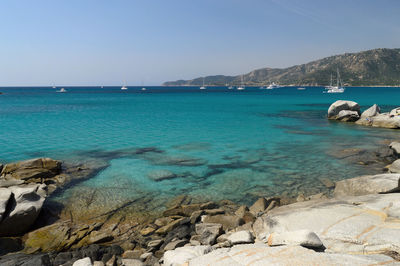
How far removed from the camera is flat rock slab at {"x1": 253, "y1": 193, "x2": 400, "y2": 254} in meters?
7.90

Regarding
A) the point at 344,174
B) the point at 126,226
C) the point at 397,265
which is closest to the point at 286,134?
the point at 344,174

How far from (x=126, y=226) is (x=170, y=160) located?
10.4 metres

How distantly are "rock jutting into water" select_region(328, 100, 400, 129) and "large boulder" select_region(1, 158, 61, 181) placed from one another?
4020 centimetres

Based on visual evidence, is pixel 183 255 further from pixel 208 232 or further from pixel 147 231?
pixel 147 231

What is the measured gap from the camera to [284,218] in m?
10.3

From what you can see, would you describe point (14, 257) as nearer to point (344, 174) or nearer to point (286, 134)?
point (344, 174)

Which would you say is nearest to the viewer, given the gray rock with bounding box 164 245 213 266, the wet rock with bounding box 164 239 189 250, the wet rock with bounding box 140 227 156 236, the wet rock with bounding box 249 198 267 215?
the gray rock with bounding box 164 245 213 266

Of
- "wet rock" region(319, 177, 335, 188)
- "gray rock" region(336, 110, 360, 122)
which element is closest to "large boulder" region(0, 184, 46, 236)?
"wet rock" region(319, 177, 335, 188)

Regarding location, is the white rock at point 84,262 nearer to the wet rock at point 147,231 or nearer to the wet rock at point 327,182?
the wet rock at point 147,231

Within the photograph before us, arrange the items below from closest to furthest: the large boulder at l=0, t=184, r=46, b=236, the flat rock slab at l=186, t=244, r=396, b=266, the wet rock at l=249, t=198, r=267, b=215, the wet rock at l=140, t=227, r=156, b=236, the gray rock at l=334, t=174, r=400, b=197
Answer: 1. the flat rock slab at l=186, t=244, r=396, b=266
2. the large boulder at l=0, t=184, r=46, b=236
3. the wet rock at l=140, t=227, r=156, b=236
4. the gray rock at l=334, t=174, r=400, b=197
5. the wet rock at l=249, t=198, r=267, b=215

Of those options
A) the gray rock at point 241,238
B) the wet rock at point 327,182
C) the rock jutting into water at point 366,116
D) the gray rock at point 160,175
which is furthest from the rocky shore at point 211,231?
the rock jutting into water at point 366,116

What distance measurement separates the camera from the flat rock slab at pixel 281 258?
6246mm

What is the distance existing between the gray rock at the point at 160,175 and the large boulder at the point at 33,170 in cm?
Answer: 617

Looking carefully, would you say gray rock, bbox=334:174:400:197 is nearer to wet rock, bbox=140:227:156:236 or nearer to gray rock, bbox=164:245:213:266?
gray rock, bbox=164:245:213:266
